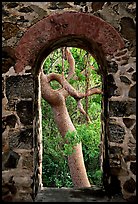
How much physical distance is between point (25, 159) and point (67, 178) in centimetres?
657

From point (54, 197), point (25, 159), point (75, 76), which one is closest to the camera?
point (25, 159)

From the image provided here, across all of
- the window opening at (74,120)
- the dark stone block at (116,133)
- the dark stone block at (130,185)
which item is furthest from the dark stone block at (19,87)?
the window opening at (74,120)

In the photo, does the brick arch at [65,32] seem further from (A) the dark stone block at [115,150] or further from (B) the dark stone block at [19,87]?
(A) the dark stone block at [115,150]

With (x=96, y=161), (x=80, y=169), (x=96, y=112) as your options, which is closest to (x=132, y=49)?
(x=80, y=169)

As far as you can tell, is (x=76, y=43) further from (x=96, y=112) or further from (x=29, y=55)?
(x=96, y=112)

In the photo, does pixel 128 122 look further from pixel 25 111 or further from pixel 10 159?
pixel 10 159

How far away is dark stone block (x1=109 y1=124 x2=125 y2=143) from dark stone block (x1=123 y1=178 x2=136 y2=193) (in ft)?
1.47

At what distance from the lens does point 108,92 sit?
3496 mm

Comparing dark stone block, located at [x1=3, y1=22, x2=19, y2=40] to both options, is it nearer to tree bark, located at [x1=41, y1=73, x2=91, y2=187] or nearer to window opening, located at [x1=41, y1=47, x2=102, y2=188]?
tree bark, located at [x1=41, y1=73, x2=91, y2=187]

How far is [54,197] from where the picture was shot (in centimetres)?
365

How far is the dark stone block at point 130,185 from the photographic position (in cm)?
342

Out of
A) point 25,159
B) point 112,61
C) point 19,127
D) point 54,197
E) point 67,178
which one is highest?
point 112,61

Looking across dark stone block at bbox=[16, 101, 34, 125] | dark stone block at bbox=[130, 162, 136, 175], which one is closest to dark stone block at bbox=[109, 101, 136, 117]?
dark stone block at bbox=[130, 162, 136, 175]

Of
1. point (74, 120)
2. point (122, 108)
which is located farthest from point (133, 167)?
point (74, 120)
